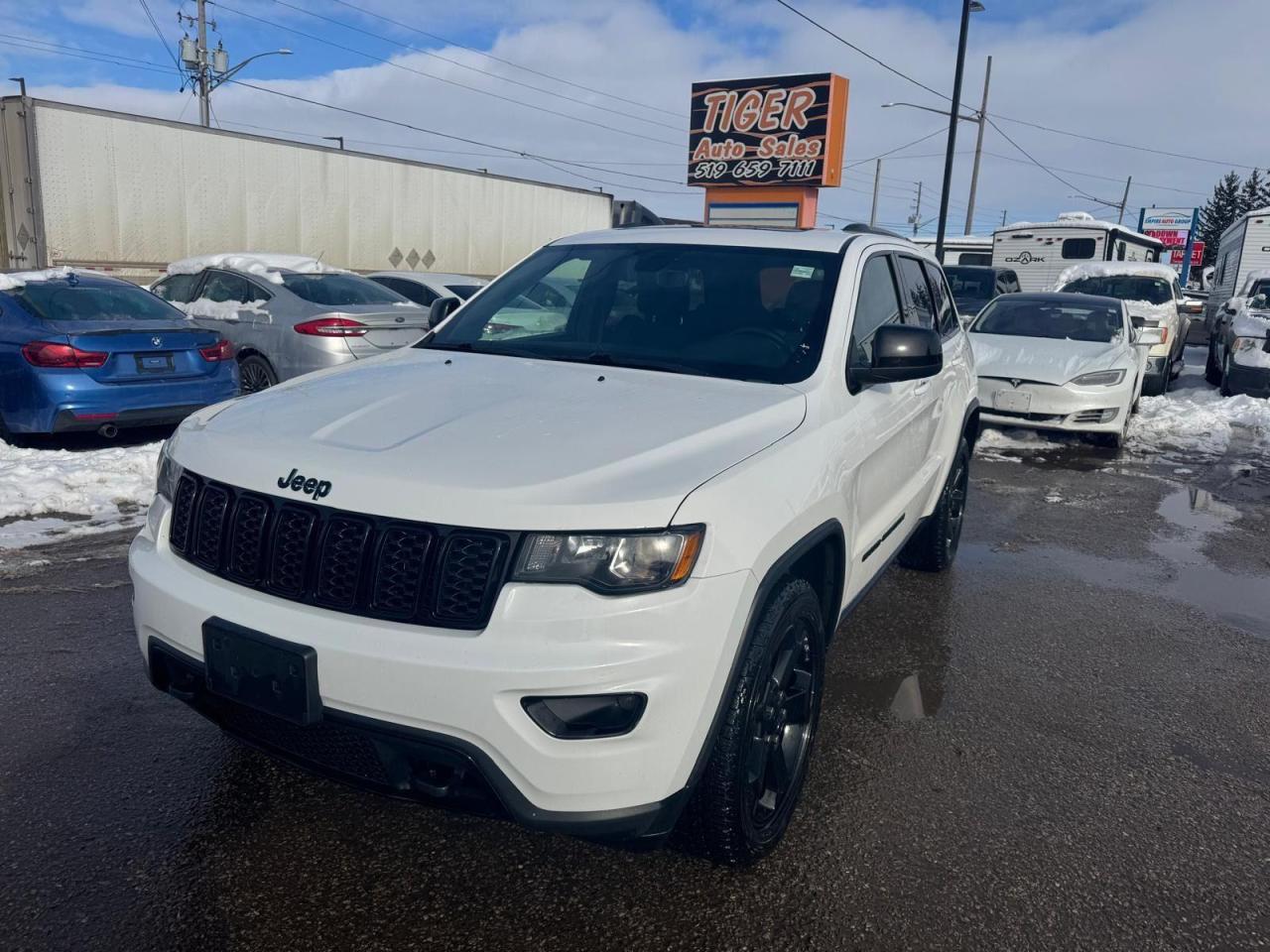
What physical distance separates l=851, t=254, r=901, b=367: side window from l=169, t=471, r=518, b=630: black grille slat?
175 cm

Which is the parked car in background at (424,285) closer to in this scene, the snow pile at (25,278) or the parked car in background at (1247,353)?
the snow pile at (25,278)


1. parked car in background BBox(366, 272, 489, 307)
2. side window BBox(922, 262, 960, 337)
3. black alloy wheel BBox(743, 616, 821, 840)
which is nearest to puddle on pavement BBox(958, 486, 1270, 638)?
side window BBox(922, 262, 960, 337)

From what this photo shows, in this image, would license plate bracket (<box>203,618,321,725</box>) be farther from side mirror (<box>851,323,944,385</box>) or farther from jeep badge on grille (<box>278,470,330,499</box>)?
side mirror (<box>851,323,944,385</box>)

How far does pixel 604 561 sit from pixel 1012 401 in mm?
8375

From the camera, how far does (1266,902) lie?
8.94ft

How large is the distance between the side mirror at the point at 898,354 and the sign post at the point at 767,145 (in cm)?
1316

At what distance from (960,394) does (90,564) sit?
472 cm

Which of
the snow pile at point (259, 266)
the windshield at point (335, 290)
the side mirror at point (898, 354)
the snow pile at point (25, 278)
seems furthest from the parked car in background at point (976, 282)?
the side mirror at point (898, 354)

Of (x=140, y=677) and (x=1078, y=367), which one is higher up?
(x=1078, y=367)

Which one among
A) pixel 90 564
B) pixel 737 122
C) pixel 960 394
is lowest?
pixel 90 564

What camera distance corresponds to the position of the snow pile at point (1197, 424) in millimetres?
10398

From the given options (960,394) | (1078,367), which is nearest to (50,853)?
(960,394)

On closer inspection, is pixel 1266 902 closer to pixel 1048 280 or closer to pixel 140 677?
pixel 140 677

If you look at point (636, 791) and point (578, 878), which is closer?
point (636, 791)
